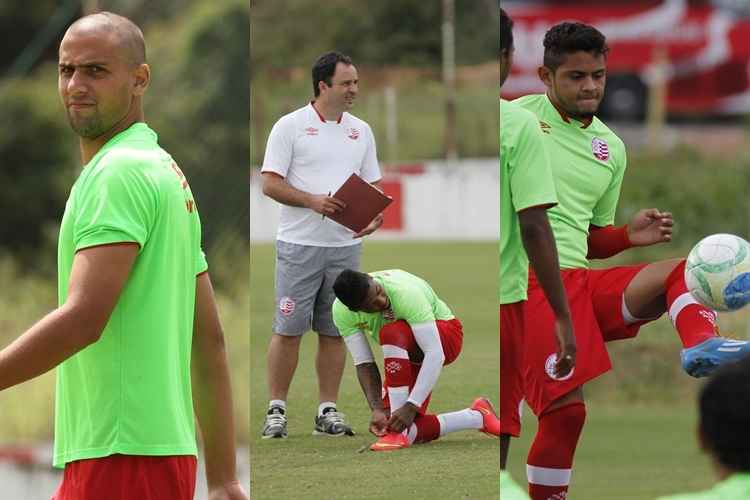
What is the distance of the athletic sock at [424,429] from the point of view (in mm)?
4816

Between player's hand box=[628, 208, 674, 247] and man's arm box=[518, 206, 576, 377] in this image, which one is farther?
player's hand box=[628, 208, 674, 247]

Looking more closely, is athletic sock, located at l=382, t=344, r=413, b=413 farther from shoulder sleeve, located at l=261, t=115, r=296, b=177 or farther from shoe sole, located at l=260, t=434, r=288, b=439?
shoulder sleeve, located at l=261, t=115, r=296, b=177

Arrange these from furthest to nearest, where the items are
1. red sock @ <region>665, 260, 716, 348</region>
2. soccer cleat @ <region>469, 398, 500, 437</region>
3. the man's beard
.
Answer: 1. red sock @ <region>665, 260, 716, 348</region>
2. soccer cleat @ <region>469, 398, 500, 437</region>
3. the man's beard

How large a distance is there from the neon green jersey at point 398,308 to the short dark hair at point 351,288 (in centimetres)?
3

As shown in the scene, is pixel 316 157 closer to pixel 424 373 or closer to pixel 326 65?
pixel 326 65

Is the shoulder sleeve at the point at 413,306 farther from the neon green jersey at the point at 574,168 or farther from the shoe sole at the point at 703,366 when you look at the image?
the shoe sole at the point at 703,366

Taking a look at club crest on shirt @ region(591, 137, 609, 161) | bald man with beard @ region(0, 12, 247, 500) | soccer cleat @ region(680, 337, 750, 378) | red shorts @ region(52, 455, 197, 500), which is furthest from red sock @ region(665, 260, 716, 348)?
red shorts @ region(52, 455, 197, 500)

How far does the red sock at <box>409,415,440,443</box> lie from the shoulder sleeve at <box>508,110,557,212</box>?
652 mm

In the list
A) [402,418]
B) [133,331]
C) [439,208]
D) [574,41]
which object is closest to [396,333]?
[402,418]

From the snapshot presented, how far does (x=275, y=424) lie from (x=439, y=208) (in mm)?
944

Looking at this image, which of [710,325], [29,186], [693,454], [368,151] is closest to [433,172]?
[368,151]

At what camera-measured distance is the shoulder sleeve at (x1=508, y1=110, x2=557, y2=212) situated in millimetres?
4816

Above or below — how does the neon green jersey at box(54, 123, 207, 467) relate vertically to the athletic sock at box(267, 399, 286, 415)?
above

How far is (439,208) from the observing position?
5.35 metres
